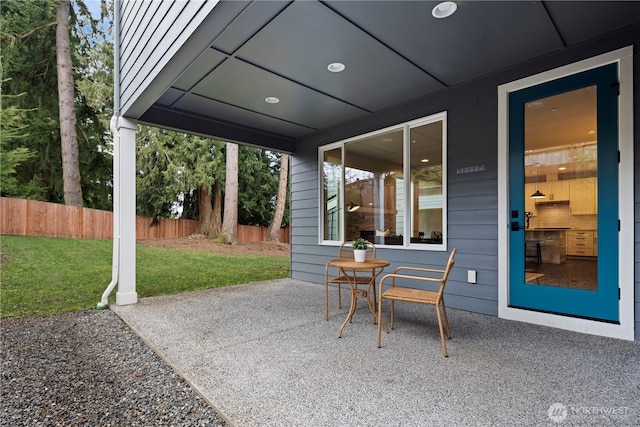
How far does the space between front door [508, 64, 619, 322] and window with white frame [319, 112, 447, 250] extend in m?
0.84

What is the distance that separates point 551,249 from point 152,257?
9.11 m

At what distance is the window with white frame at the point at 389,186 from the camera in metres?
4.04

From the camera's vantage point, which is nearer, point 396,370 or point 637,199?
point 396,370

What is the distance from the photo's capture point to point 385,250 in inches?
180

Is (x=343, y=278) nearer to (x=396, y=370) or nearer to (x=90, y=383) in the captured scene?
(x=396, y=370)

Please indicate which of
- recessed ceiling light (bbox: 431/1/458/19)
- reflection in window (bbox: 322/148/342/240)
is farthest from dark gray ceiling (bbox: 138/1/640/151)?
reflection in window (bbox: 322/148/342/240)

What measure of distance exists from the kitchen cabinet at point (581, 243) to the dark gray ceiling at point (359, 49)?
1.84m

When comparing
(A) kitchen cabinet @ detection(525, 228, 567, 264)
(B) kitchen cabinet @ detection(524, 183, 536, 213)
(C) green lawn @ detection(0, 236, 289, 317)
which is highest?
(B) kitchen cabinet @ detection(524, 183, 536, 213)

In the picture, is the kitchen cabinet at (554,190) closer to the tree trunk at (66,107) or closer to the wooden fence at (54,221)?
the wooden fence at (54,221)

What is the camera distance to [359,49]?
2896 mm

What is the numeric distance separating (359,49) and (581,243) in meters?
2.91

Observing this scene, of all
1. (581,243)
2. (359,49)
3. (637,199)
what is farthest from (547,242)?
(359,49)

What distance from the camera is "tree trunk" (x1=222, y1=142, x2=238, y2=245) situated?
11.2 m

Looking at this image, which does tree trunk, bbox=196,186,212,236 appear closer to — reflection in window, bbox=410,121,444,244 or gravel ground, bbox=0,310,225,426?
gravel ground, bbox=0,310,225,426
